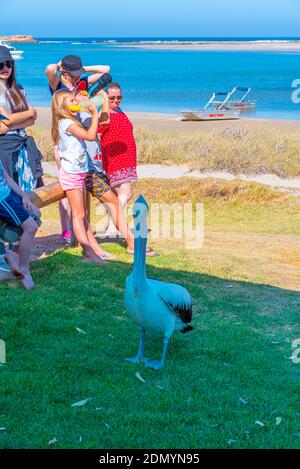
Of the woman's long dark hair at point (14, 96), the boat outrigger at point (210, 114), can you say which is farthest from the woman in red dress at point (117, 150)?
the boat outrigger at point (210, 114)

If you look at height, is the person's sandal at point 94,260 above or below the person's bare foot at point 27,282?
below

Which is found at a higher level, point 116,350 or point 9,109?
point 9,109

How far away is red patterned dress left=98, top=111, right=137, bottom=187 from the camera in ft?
26.2

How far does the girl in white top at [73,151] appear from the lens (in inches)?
273

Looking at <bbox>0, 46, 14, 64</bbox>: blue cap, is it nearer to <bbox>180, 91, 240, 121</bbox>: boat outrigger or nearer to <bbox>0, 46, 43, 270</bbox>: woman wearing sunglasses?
<bbox>0, 46, 43, 270</bbox>: woman wearing sunglasses

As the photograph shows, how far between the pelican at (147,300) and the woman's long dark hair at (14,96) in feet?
8.01

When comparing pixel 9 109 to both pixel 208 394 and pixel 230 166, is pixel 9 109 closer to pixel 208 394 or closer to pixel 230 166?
pixel 208 394

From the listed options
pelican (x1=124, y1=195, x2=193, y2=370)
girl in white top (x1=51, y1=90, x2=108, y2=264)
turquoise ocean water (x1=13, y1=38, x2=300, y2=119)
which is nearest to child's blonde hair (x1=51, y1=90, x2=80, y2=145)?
girl in white top (x1=51, y1=90, x2=108, y2=264)

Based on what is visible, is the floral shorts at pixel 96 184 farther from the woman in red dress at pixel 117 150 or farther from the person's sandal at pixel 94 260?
the person's sandal at pixel 94 260

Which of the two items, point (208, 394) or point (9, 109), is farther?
point (9, 109)

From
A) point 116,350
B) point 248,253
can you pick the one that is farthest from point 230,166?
point 116,350

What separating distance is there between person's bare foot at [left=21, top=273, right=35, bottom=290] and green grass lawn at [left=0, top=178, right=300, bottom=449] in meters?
0.07

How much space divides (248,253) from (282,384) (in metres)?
3.67
